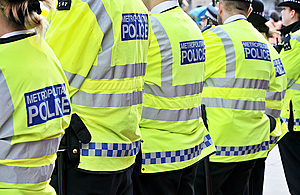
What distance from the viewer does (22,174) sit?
1.57 metres

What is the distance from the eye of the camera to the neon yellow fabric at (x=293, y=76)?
507 cm

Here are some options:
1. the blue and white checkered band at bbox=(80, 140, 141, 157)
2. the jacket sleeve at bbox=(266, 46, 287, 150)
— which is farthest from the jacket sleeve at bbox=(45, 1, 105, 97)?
the jacket sleeve at bbox=(266, 46, 287, 150)

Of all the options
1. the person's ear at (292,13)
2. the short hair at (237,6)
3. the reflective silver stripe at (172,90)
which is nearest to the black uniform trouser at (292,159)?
the person's ear at (292,13)

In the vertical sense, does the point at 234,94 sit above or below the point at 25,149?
below

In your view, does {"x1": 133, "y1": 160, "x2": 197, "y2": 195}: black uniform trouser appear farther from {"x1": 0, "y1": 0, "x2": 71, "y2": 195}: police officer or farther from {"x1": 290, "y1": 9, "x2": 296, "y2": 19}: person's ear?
{"x1": 290, "y1": 9, "x2": 296, "y2": 19}: person's ear

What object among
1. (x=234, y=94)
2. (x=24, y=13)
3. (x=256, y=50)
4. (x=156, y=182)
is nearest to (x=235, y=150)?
(x=234, y=94)

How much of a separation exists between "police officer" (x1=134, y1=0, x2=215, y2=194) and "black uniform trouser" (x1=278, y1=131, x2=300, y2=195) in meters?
2.75

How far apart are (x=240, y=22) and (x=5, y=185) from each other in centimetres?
285

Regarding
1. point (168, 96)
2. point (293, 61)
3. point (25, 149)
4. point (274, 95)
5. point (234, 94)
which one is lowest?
point (274, 95)

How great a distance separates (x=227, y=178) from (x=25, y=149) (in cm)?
266

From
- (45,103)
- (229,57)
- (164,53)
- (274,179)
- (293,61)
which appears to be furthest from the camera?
(274,179)

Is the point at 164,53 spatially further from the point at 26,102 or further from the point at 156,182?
the point at 26,102

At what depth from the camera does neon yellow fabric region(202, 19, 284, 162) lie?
356cm

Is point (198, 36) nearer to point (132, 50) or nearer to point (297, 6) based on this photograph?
point (132, 50)
